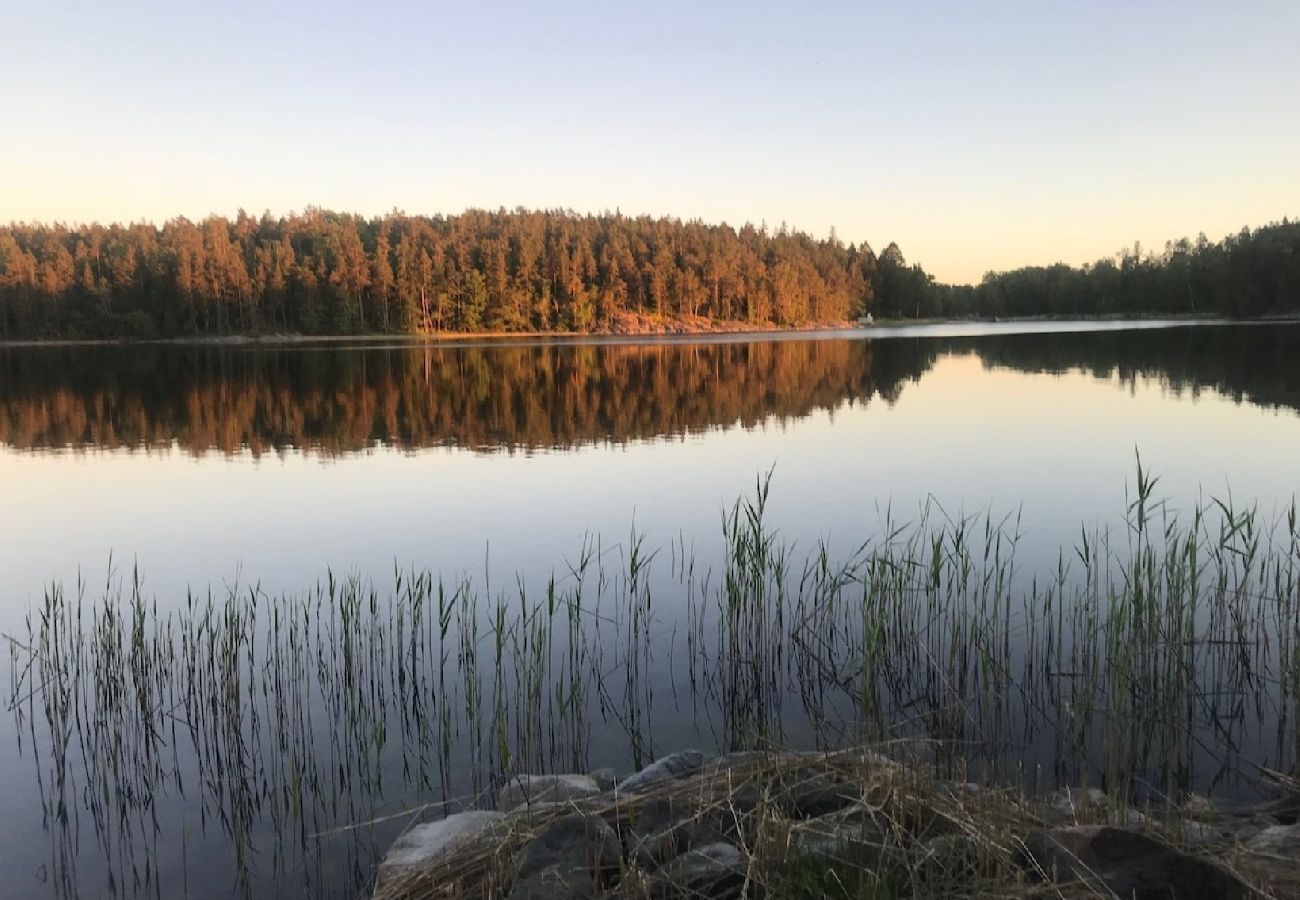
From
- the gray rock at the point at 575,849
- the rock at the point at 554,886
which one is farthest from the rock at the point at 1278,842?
the rock at the point at 554,886

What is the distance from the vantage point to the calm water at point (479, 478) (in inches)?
264

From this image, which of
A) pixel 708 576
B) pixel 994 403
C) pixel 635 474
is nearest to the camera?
pixel 708 576

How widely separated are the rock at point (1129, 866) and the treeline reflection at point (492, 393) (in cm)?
2040

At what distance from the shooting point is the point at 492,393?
39.1m

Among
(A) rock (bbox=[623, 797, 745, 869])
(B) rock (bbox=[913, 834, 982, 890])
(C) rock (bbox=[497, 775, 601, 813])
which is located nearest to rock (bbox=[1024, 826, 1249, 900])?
(B) rock (bbox=[913, 834, 982, 890])

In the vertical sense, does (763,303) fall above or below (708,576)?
above

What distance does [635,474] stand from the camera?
1969cm

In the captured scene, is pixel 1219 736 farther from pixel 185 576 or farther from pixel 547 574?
pixel 185 576

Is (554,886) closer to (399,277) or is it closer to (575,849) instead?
(575,849)

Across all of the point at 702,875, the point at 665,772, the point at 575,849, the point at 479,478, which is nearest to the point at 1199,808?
the point at 665,772

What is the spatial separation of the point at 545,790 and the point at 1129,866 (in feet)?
11.5

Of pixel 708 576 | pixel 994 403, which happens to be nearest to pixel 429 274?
pixel 994 403

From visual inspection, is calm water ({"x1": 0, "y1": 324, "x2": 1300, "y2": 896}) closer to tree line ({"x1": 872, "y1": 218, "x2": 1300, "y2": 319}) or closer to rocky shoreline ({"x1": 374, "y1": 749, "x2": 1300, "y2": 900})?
rocky shoreline ({"x1": 374, "y1": 749, "x2": 1300, "y2": 900})

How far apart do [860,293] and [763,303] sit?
3180 cm
